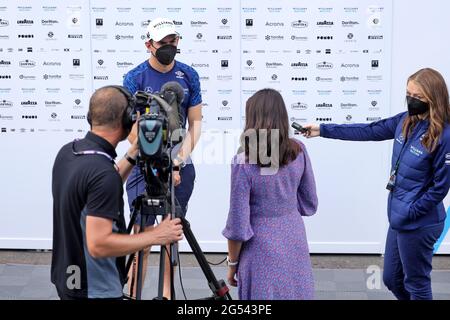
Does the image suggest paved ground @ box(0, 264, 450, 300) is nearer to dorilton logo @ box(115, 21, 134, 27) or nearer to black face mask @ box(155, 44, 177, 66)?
black face mask @ box(155, 44, 177, 66)

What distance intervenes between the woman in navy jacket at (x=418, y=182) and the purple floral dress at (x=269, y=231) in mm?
798

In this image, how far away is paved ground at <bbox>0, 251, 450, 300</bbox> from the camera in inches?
225

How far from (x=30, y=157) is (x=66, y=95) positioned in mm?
651

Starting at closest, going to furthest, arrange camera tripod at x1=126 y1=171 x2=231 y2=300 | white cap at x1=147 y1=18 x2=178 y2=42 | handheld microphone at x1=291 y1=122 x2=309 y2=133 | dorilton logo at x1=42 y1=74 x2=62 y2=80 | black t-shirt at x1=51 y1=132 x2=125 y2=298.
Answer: black t-shirt at x1=51 y1=132 x2=125 y2=298 < camera tripod at x1=126 y1=171 x2=231 y2=300 < white cap at x1=147 y1=18 x2=178 y2=42 < handheld microphone at x1=291 y1=122 x2=309 y2=133 < dorilton logo at x1=42 y1=74 x2=62 y2=80

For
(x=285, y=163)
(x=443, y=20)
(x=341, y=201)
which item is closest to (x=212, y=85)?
(x=341, y=201)

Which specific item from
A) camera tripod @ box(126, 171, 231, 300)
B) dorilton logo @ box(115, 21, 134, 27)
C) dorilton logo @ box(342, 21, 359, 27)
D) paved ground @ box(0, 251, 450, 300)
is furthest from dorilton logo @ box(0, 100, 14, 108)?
camera tripod @ box(126, 171, 231, 300)

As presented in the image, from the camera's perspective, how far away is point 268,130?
12.8 feet

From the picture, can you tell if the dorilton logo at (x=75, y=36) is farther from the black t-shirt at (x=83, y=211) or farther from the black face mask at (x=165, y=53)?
the black t-shirt at (x=83, y=211)

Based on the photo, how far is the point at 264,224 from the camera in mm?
3971

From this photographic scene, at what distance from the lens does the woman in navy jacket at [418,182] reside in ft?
14.4

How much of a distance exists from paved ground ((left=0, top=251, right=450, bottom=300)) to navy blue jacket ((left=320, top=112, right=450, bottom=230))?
4.25 feet

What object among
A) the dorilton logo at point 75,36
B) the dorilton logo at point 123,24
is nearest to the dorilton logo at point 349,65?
the dorilton logo at point 123,24
